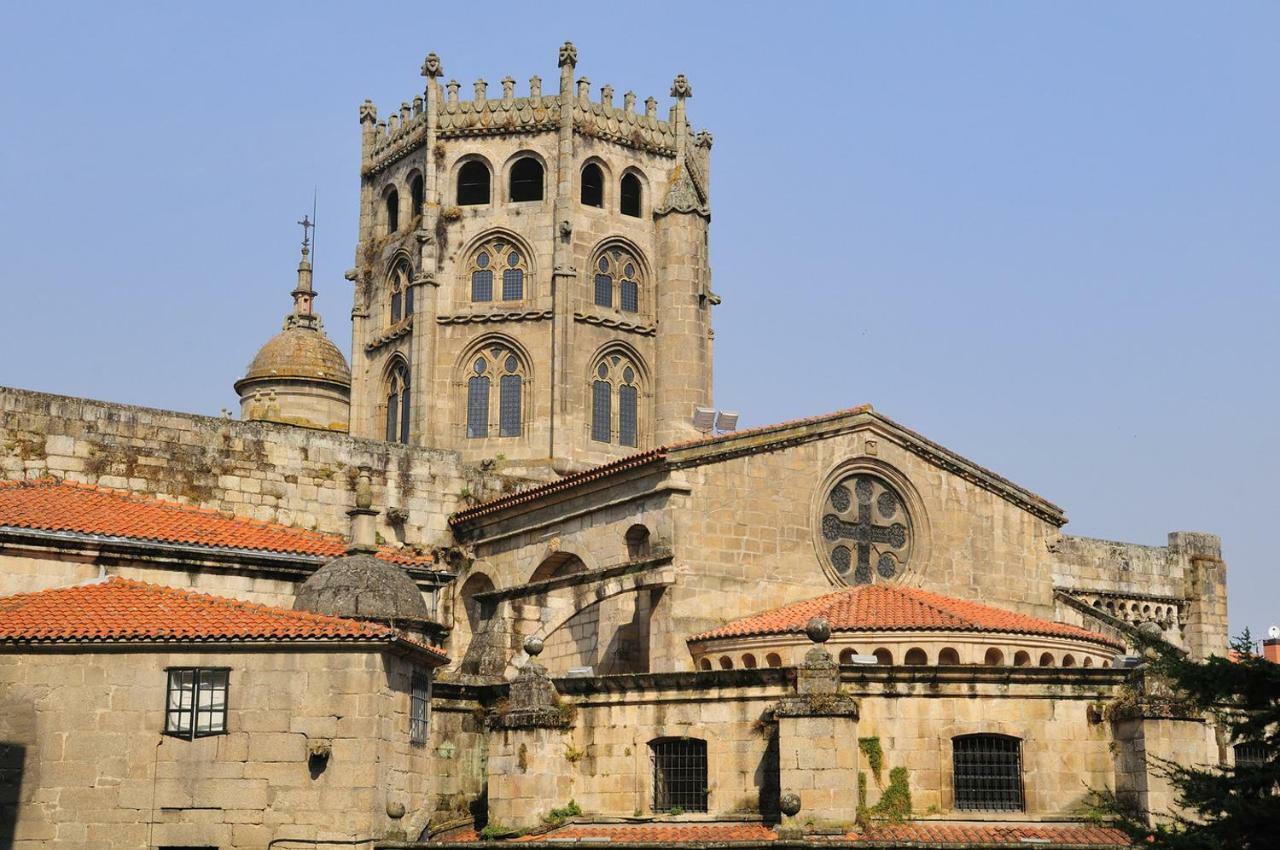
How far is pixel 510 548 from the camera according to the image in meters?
38.5

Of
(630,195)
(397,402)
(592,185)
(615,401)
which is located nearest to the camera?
(615,401)

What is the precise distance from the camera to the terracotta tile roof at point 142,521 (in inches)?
1232

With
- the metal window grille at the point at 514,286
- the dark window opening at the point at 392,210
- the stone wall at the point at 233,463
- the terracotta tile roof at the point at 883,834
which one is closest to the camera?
the terracotta tile roof at the point at 883,834

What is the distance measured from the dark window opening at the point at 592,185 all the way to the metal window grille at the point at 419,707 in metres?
21.2

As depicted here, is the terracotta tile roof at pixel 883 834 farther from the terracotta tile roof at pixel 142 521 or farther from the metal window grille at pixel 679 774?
the terracotta tile roof at pixel 142 521

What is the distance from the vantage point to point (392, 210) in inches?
1949

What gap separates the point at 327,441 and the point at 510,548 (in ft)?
15.7

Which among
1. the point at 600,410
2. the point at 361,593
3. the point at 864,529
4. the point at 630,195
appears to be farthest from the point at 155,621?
the point at 630,195

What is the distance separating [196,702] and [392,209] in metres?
25.7

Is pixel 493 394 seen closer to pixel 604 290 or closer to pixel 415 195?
pixel 604 290

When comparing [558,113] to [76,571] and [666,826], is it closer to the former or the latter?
[76,571]

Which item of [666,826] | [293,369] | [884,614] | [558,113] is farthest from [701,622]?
[293,369]

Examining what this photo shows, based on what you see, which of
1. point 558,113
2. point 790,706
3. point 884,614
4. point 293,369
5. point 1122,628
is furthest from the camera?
point 293,369

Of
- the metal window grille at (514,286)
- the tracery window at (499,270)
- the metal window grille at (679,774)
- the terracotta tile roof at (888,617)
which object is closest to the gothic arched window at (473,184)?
the tracery window at (499,270)
